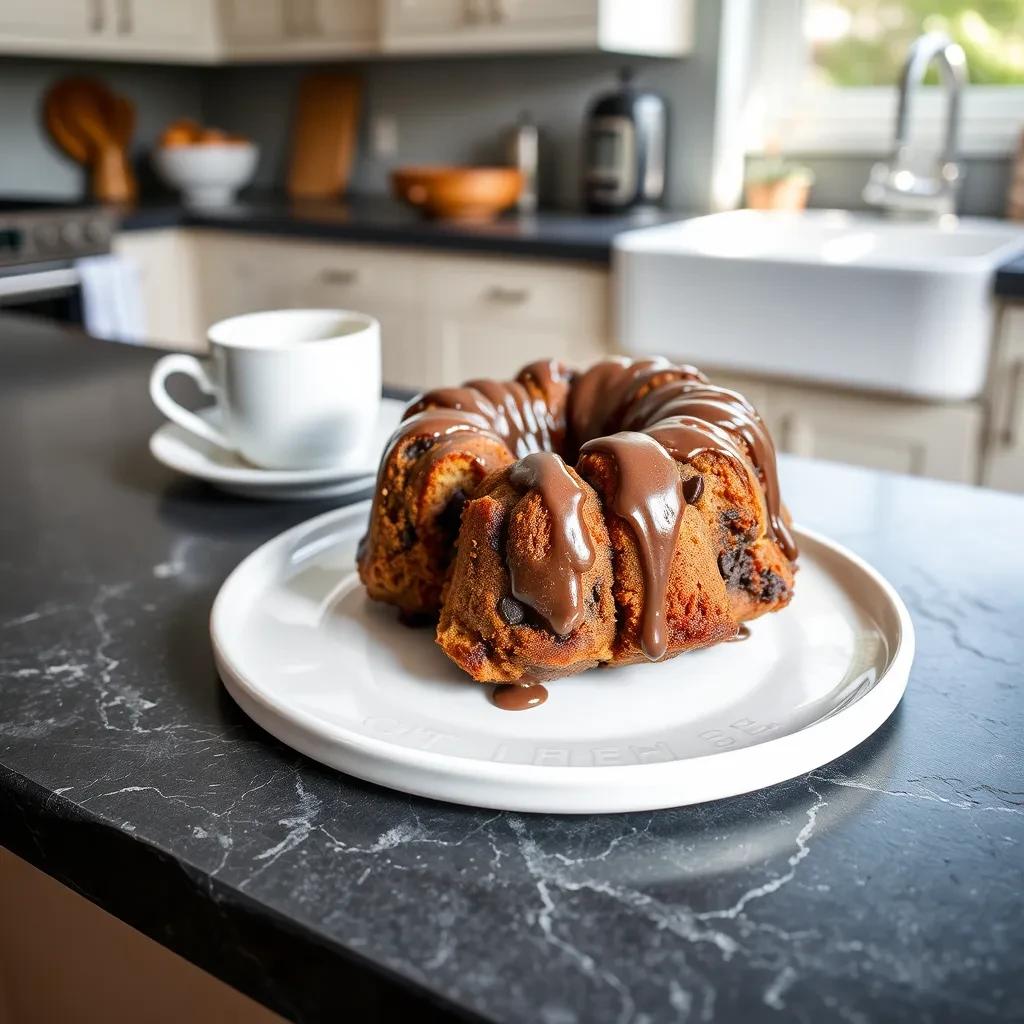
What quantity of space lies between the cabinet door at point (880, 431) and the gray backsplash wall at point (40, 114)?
8.48 ft

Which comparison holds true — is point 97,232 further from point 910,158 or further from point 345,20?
point 910,158

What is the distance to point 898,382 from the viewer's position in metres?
1.99

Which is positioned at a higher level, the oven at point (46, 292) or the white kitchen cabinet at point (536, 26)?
the white kitchen cabinet at point (536, 26)

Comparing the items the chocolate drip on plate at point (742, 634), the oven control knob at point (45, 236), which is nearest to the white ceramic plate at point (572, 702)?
the chocolate drip on plate at point (742, 634)

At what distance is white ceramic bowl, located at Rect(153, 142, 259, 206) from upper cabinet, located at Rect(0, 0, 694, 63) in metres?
0.31

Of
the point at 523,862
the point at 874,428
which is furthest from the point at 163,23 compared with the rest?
the point at 523,862

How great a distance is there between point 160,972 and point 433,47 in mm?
2772

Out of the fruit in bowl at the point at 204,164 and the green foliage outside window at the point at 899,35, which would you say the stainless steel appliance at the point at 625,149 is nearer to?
the green foliage outside window at the point at 899,35

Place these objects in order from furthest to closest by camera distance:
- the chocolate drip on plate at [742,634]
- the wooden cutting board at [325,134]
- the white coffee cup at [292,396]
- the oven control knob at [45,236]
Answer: the wooden cutting board at [325,134] < the oven control knob at [45,236] < the white coffee cup at [292,396] < the chocolate drip on plate at [742,634]

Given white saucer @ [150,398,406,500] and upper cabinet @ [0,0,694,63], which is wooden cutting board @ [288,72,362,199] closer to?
upper cabinet @ [0,0,694,63]

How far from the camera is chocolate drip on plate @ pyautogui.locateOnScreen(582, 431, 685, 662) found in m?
0.53

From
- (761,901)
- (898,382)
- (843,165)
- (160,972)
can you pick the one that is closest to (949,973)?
(761,901)

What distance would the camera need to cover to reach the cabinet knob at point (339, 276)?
2799 mm

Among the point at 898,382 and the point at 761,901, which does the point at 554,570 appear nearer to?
the point at 761,901
